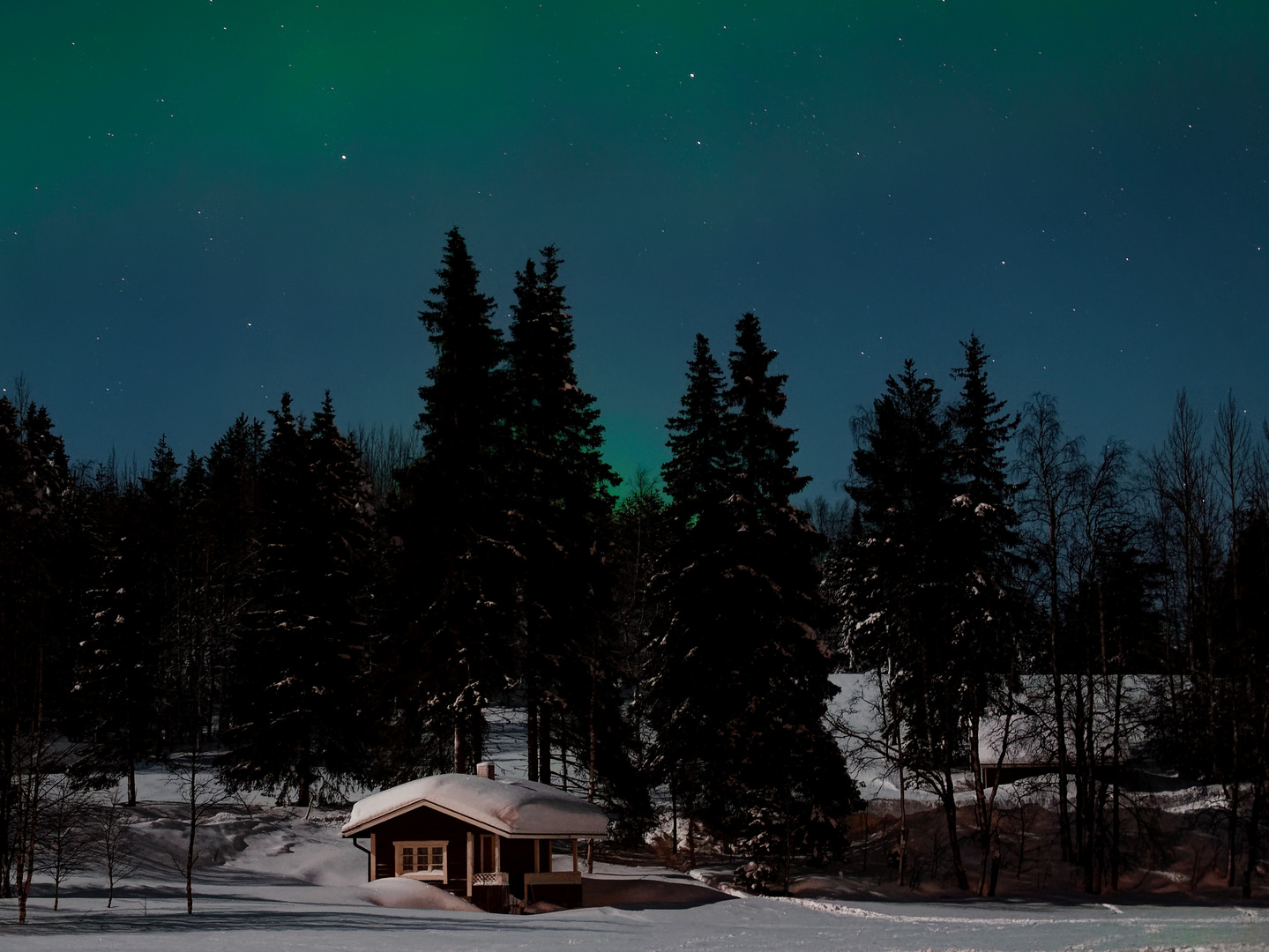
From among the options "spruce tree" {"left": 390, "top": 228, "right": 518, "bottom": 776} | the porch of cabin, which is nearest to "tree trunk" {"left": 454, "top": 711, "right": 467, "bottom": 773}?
"spruce tree" {"left": 390, "top": 228, "right": 518, "bottom": 776}

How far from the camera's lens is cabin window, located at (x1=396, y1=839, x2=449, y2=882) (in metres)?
29.4

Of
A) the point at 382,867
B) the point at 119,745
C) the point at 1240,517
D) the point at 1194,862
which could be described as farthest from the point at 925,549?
the point at 119,745

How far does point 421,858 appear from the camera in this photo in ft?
97.2

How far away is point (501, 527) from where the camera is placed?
105 ft

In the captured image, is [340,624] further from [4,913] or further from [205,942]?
[205,942]

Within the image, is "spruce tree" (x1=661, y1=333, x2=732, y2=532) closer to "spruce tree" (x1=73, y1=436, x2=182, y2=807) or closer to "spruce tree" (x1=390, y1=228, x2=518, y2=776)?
"spruce tree" (x1=390, y1=228, x2=518, y2=776)

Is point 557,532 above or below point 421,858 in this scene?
above

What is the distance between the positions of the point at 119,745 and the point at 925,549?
3284cm

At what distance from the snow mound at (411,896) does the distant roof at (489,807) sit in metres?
1.89

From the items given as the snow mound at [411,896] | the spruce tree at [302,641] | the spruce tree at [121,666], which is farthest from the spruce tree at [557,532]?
the spruce tree at [121,666]

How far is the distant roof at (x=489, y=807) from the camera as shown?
27844 mm

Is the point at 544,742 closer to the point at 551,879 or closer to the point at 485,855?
the point at 485,855

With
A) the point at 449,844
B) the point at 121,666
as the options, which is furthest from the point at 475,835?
the point at 121,666

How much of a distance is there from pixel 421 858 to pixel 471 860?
1776mm
